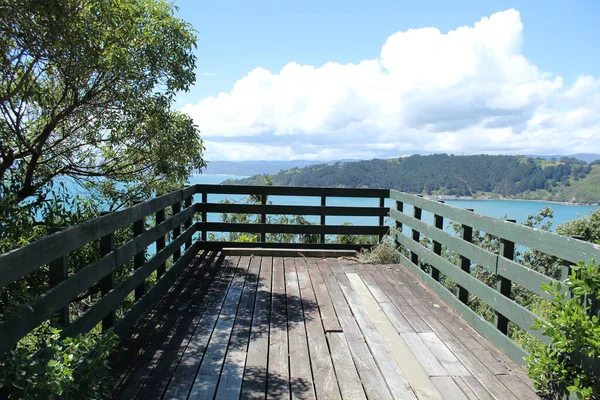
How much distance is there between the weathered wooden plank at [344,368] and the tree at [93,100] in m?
2.95

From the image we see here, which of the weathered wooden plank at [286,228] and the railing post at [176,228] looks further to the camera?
the weathered wooden plank at [286,228]

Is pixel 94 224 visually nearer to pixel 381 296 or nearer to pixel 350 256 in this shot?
pixel 381 296

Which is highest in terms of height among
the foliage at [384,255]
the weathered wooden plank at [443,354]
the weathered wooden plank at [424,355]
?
the foliage at [384,255]

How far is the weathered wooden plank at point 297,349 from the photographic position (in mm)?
2887

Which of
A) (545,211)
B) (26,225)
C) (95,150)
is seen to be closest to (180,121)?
Answer: (95,150)

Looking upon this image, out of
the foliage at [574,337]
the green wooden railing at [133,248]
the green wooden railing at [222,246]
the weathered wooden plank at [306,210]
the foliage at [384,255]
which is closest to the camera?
the green wooden railing at [133,248]

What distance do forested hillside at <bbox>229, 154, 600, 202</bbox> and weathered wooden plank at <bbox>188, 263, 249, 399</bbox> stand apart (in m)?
17.1

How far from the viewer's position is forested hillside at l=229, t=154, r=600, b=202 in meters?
24.9

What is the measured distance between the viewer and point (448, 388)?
9.71ft

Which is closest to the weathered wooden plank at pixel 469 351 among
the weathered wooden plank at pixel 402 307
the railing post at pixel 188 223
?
the weathered wooden plank at pixel 402 307

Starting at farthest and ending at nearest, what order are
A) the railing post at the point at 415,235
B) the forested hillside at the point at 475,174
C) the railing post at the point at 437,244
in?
the forested hillside at the point at 475,174 < the railing post at the point at 415,235 < the railing post at the point at 437,244

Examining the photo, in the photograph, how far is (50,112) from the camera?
234 inches

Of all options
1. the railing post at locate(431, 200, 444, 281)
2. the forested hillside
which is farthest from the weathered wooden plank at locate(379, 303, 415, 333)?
the forested hillside

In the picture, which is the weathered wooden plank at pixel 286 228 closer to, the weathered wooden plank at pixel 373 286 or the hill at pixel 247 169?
the weathered wooden plank at pixel 373 286
